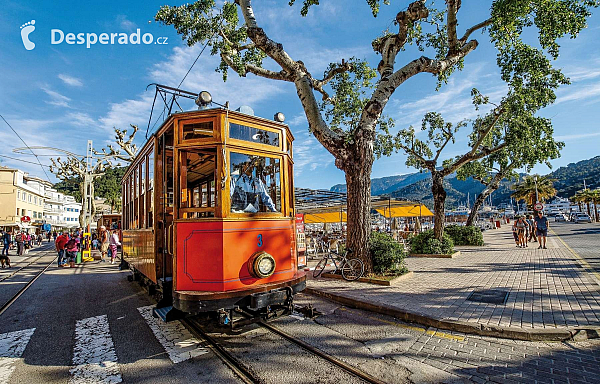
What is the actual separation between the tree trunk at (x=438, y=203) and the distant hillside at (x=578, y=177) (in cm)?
9298

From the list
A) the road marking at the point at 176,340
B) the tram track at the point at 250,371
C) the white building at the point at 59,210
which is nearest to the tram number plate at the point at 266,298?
the tram track at the point at 250,371

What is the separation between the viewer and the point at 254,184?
5094 mm

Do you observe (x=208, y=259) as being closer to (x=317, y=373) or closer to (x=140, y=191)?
(x=317, y=373)

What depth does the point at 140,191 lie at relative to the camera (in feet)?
22.6

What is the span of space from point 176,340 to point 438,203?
12.9m

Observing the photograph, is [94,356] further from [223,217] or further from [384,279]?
[384,279]

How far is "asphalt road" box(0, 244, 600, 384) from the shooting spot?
3.59 meters

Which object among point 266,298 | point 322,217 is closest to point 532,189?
point 322,217

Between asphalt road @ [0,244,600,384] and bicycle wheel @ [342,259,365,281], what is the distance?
7.49 feet

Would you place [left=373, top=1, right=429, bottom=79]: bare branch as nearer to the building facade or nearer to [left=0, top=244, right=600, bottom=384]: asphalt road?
[left=0, top=244, right=600, bottom=384]: asphalt road

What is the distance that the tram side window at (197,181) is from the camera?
4.79 metres

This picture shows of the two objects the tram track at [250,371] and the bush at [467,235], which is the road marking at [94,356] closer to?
the tram track at [250,371]

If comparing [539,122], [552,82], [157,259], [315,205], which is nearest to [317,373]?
[157,259]

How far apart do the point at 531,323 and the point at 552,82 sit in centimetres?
927
